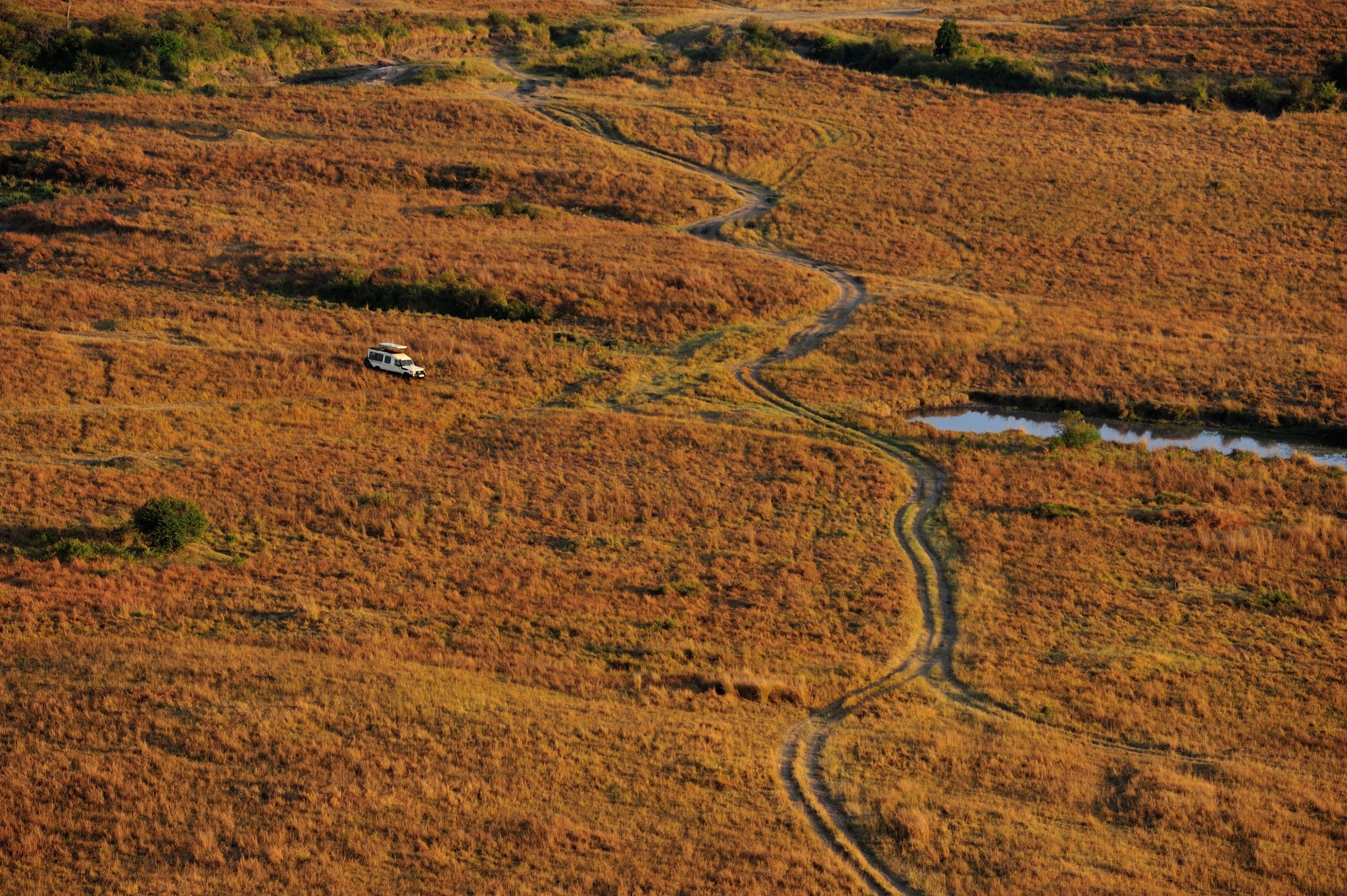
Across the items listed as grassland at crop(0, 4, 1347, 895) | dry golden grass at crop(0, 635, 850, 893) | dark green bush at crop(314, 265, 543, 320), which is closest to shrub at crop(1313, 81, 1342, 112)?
grassland at crop(0, 4, 1347, 895)

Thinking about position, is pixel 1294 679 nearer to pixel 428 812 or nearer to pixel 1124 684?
pixel 1124 684

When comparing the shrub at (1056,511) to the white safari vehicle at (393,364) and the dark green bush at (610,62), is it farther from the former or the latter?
the dark green bush at (610,62)

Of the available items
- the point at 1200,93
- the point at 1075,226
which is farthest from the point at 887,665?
the point at 1200,93

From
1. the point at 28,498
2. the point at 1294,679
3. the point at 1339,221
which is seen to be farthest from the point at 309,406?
the point at 1339,221

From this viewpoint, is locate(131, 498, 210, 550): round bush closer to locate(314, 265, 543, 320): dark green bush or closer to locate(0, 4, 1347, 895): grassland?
locate(0, 4, 1347, 895): grassland

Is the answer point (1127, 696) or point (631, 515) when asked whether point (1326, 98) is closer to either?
point (631, 515)
